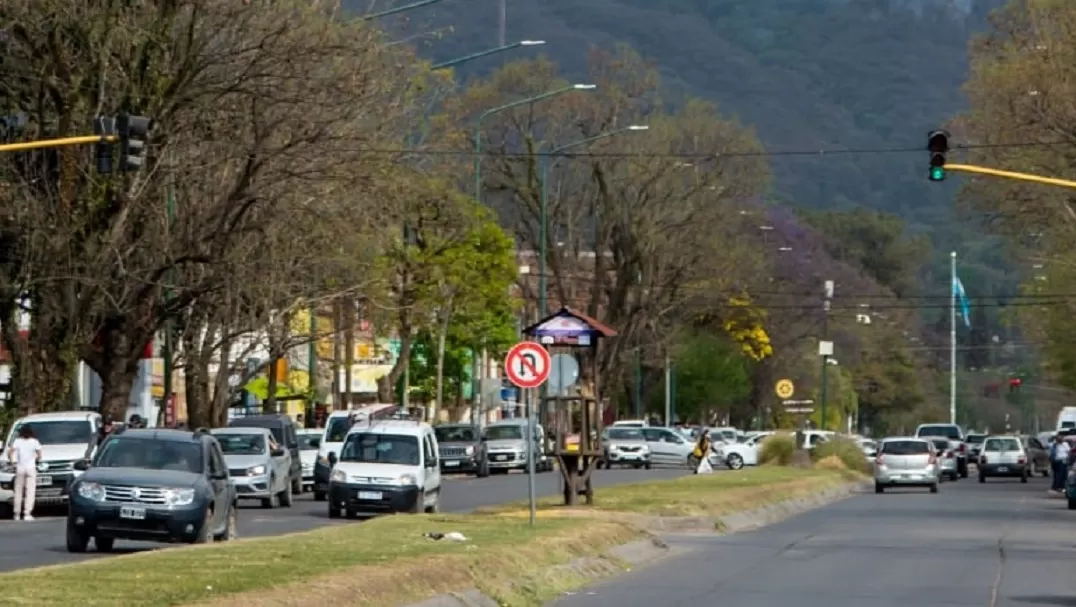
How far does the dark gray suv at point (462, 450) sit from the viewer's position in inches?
2761

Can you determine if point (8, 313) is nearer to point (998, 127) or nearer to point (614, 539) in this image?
point (614, 539)

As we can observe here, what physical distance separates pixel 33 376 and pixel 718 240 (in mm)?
44749

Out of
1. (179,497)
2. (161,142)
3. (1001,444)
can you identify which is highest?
(161,142)

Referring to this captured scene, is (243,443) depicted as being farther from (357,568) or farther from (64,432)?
(357,568)

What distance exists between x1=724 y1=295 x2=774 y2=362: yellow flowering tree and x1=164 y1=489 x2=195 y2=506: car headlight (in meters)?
72.2

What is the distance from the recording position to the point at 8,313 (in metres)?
48.7

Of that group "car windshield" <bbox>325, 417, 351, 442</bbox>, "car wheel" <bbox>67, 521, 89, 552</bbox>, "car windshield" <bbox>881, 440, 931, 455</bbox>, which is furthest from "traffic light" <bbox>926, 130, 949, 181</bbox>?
"car windshield" <bbox>881, 440, 931, 455</bbox>

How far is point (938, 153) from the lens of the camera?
38844 millimetres

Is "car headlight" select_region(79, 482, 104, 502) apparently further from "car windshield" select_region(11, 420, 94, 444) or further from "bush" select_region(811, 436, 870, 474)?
"bush" select_region(811, 436, 870, 474)

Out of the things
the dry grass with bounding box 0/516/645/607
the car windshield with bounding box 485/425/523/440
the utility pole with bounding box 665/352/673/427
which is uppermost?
the utility pole with bounding box 665/352/673/427

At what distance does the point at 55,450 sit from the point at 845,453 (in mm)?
41023

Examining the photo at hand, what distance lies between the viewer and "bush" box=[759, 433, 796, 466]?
243 feet

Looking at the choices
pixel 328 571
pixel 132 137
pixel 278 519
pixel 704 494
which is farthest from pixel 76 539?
pixel 704 494

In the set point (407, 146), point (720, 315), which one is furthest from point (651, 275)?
point (407, 146)
